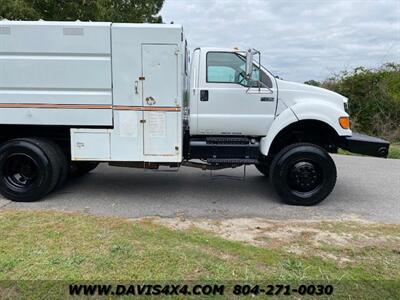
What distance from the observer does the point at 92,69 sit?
5449mm

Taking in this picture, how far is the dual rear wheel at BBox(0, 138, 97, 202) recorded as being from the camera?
18.7 feet

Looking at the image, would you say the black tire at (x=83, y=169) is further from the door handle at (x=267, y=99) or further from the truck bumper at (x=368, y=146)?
the truck bumper at (x=368, y=146)

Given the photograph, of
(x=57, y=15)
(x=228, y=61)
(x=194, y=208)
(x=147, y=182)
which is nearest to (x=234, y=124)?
(x=228, y=61)

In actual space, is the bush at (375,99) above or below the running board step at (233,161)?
above

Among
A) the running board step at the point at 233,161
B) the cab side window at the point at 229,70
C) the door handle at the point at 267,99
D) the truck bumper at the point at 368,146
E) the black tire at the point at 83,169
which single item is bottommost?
the black tire at the point at 83,169

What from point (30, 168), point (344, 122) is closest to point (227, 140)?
point (344, 122)

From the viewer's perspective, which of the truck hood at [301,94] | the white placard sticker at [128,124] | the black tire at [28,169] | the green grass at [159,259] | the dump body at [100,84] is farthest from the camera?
the truck hood at [301,94]

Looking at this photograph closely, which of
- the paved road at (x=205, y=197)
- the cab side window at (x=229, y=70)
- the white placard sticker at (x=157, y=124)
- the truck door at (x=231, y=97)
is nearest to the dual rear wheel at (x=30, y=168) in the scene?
the paved road at (x=205, y=197)

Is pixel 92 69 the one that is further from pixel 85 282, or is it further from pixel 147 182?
pixel 85 282

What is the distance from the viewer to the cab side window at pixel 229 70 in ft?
19.0

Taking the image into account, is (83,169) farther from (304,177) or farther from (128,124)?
(304,177)

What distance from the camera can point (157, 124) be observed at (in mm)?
5609

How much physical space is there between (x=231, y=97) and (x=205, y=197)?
1.71 metres

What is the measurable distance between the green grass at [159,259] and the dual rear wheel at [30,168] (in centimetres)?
116
